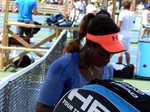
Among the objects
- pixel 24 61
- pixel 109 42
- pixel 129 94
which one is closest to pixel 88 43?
pixel 109 42

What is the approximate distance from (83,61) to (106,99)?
123 centimetres

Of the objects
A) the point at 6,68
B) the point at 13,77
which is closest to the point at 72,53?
the point at 13,77

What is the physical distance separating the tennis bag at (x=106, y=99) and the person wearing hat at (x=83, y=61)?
2.70 ft

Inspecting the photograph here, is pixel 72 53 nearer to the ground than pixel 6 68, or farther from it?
farther from it

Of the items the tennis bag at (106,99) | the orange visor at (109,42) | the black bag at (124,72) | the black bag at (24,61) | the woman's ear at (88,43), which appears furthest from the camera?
the black bag at (24,61)

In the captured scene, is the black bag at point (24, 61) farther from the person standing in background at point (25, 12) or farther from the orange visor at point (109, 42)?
the orange visor at point (109, 42)

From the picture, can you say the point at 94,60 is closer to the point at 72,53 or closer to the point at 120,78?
the point at 72,53

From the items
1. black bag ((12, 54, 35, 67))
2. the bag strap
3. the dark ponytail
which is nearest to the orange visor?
the dark ponytail

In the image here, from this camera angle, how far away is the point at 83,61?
2518 millimetres

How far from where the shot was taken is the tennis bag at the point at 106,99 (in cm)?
127

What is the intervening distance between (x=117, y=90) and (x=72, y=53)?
1.24m

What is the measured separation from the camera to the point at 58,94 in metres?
2.42

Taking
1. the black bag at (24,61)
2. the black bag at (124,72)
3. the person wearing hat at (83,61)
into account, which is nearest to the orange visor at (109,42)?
the person wearing hat at (83,61)

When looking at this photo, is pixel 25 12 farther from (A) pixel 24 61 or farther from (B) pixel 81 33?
(B) pixel 81 33
